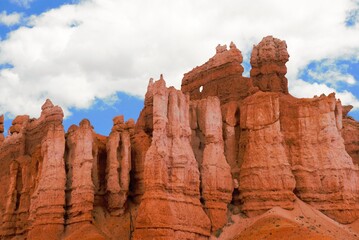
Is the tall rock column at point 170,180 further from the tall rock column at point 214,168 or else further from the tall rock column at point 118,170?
the tall rock column at point 118,170

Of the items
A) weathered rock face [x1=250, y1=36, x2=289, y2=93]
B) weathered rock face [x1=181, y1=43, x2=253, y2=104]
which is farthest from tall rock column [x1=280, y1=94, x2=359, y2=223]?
weathered rock face [x1=181, y1=43, x2=253, y2=104]

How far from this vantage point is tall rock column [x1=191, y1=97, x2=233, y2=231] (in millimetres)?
60531

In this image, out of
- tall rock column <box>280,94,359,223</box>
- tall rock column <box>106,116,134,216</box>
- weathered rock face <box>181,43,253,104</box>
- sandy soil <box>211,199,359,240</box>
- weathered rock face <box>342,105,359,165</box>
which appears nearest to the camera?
sandy soil <box>211,199,359,240</box>

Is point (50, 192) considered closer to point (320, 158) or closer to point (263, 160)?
point (263, 160)

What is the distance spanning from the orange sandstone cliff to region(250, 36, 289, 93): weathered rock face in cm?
41

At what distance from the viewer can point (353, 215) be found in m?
62.1

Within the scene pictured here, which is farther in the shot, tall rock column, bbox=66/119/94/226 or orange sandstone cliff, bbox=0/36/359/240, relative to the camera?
tall rock column, bbox=66/119/94/226

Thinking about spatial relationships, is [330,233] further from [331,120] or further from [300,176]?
[331,120]

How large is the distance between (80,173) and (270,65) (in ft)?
74.3

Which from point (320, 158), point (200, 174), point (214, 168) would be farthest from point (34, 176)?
point (320, 158)

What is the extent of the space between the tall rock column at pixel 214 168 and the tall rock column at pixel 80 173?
9.83 metres

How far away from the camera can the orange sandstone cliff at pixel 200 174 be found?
58125 millimetres

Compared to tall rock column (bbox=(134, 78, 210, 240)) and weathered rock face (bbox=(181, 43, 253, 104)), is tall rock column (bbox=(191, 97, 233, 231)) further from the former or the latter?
→ weathered rock face (bbox=(181, 43, 253, 104))

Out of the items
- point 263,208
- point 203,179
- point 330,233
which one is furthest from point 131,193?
point 330,233
